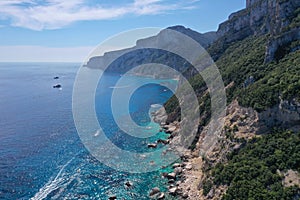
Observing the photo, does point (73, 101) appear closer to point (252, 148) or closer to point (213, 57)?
point (213, 57)

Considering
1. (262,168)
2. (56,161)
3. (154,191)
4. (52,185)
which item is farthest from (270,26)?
(52,185)

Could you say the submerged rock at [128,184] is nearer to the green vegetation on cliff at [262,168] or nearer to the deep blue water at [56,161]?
the deep blue water at [56,161]

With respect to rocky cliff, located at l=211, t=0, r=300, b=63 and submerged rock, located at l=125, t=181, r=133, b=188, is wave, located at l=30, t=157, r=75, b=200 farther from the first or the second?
rocky cliff, located at l=211, t=0, r=300, b=63

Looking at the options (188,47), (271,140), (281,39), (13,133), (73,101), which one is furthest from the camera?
(188,47)

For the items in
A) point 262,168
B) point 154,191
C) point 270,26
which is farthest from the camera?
point 270,26

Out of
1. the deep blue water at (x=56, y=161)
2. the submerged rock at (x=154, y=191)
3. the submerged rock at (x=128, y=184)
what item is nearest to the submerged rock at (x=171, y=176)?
the deep blue water at (x=56, y=161)

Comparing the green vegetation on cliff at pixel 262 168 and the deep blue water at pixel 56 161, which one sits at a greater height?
the green vegetation on cliff at pixel 262 168

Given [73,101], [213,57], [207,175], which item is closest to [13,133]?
[73,101]

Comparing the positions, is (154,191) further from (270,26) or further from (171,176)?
(270,26)
